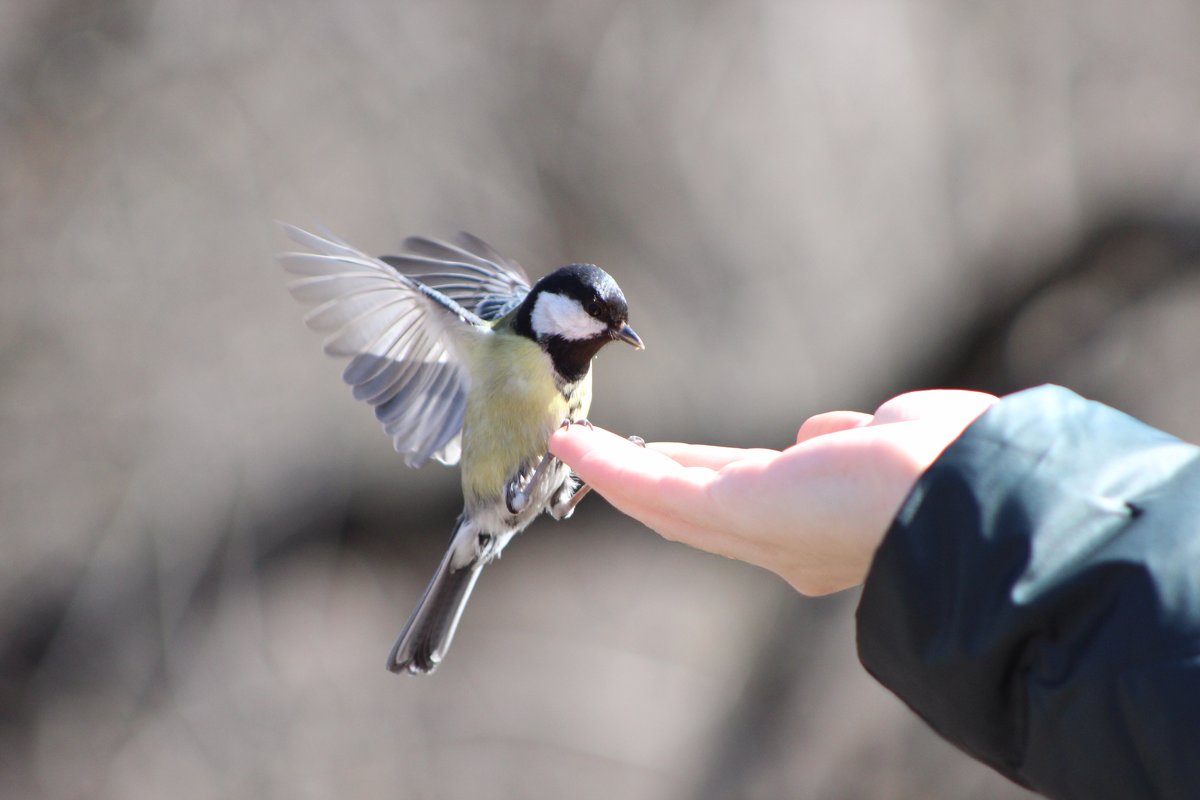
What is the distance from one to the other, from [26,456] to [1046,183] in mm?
3303

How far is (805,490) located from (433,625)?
3.11 feet

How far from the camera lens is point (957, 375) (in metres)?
3.88

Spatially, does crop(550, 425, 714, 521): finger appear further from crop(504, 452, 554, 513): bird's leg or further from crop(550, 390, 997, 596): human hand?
crop(504, 452, 554, 513): bird's leg

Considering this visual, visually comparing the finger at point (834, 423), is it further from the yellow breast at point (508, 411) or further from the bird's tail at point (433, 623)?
the bird's tail at point (433, 623)

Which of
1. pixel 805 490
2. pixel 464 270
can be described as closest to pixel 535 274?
pixel 464 270

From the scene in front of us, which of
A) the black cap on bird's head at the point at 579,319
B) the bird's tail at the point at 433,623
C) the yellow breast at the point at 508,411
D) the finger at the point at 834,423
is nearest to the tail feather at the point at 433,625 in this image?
the bird's tail at the point at 433,623

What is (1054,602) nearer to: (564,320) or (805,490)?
(805,490)

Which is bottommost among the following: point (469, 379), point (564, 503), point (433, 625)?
point (433, 625)

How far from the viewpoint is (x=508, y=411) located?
1.81m

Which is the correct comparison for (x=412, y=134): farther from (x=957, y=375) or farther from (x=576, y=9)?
(x=957, y=375)

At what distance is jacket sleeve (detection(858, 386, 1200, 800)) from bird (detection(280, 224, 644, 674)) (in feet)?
2.84

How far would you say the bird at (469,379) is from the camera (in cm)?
178

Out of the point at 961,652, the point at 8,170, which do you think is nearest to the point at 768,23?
the point at 8,170

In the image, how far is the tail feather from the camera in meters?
1.93
